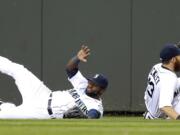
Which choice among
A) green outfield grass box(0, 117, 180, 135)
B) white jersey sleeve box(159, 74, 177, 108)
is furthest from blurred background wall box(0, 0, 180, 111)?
green outfield grass box(0, 117, 180, 135)

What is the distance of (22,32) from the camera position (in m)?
11.3

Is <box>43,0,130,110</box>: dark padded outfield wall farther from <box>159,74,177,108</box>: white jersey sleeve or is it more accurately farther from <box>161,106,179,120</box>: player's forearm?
<box>161,106,179,120</box>: player's forearm

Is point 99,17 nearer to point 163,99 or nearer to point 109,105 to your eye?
point 109,105

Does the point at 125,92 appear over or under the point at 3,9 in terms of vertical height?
under

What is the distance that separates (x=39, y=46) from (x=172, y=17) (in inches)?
85.3

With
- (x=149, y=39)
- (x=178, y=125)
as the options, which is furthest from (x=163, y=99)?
(x=149, y=39)

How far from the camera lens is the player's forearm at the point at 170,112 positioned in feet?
22.1

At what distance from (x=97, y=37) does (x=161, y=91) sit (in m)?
4.29

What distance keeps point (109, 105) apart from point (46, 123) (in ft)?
23.8

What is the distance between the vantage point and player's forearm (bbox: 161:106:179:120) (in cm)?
674

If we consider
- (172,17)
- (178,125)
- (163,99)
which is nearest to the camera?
(178,125)

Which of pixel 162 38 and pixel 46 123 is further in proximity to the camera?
pixel 162 38

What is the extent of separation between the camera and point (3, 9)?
11.2 metres

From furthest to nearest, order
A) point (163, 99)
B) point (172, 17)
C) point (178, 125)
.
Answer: point (172, 17) < point (163, 99) < point (178, 125)
